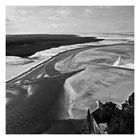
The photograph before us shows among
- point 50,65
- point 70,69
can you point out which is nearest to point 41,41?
point 50,65

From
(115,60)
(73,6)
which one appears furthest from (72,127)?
(73,6)

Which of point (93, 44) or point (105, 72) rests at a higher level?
point (93, 44)

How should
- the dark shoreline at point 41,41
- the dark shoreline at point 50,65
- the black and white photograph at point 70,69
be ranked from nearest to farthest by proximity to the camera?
the black and white photograph at point 70,69
the dark shoreline at point 50,65
the dark shoreline at point 41,41

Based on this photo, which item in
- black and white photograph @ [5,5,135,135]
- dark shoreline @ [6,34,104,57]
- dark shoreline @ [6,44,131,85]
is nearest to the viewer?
black and white photograph @ [5,5,135,135]

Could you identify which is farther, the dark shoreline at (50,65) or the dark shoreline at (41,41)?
the dark shoreline at (41,41)

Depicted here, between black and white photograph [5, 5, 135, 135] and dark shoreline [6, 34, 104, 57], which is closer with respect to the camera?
black and white photograph [5, 5, 135, 135]

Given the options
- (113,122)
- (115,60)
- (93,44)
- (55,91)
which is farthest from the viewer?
(93,44)

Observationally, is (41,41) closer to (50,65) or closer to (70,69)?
(50,65)
